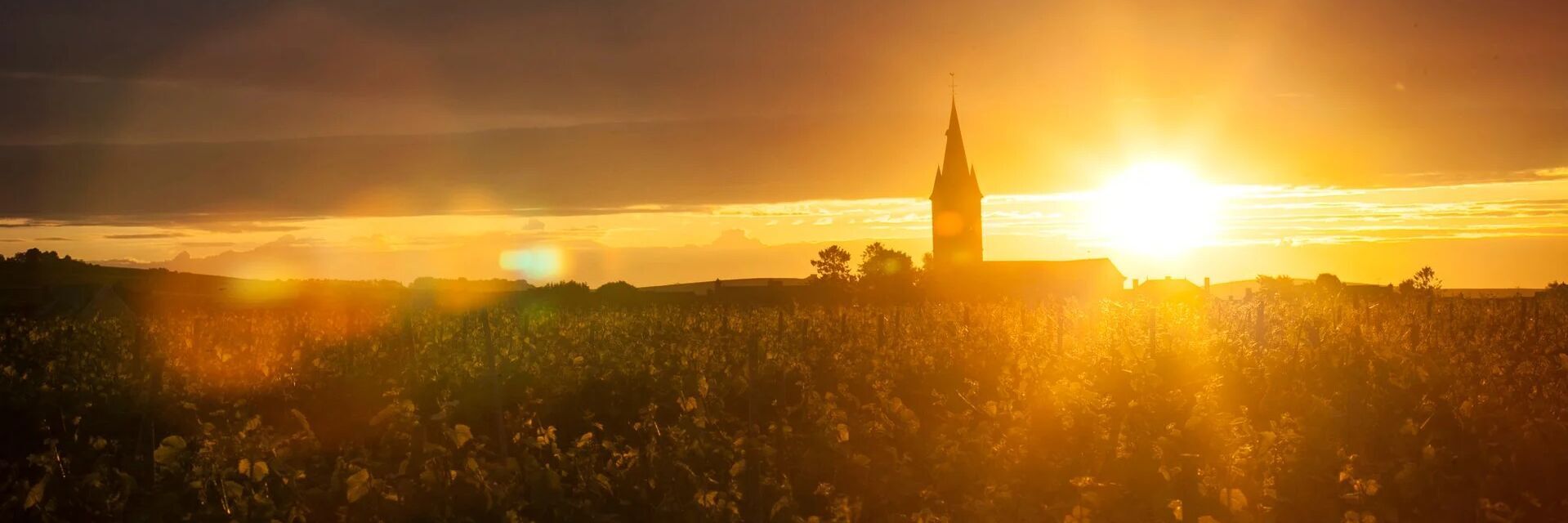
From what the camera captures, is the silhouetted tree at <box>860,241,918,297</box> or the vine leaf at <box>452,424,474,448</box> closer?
the vine leaf at <box>452,424,474,448</box>

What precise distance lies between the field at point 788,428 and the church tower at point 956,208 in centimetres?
7361

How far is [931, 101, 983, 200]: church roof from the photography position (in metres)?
91.6

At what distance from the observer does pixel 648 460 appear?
26.7 feet

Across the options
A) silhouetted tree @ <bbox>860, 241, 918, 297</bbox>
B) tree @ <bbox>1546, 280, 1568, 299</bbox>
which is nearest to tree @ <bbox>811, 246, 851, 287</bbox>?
silhouetted tree @ <bbox>860, 241, 918, 297</bbox>

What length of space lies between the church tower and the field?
73611mm

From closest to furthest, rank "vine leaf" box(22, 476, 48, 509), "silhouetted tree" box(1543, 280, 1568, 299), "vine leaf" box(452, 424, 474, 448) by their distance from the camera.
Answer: "vine leaf" box(22, 476, 48, 509)
"vine leaf" box(452, 424, 474, 448)
"silhouetted tree" box(1543, 280, 1568, 299)

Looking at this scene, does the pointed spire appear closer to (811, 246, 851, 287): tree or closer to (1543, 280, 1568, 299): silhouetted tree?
(811, 246, 851, 287): tree

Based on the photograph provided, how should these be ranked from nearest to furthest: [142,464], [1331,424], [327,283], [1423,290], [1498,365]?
[142,464], [1331,424], [1498,365], [1423,290], [327,283]

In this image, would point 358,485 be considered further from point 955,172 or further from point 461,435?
point 955,172

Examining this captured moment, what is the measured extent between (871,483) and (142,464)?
473 cm

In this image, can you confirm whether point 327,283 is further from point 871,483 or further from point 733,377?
point 871,483

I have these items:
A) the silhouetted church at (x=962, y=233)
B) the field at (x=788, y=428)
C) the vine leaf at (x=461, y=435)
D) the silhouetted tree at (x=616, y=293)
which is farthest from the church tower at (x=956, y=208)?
the vine leaf at (x=461, y=435)

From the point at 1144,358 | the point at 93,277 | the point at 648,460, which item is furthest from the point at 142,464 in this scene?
the point at 93,277

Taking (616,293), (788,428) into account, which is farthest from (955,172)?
(788,428)
